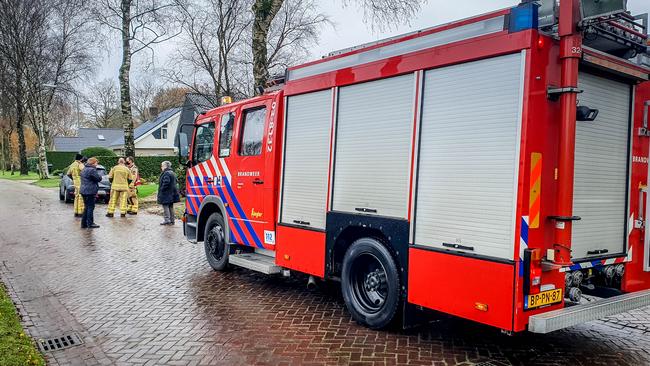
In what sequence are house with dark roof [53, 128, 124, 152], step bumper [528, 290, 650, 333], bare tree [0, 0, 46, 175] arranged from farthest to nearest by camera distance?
1. house with dark roof [53, 128, 124, 152]
2. bare tree [0, 0, 46, 175]
3. step bumper [528, 290, 650, 333]

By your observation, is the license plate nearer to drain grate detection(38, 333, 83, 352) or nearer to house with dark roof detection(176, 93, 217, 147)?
drain grate detection(38, 333, 83, 352)

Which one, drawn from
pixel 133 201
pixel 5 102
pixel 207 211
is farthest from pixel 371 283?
pixel 5 102

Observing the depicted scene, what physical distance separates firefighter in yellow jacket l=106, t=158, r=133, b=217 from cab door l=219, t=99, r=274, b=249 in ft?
28.6

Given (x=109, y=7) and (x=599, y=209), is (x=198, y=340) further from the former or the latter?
(x=109, y=7)

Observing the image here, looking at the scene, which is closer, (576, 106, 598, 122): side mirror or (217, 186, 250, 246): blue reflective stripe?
(576, 106, 598, 122): side mirror

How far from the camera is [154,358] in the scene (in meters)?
4.76

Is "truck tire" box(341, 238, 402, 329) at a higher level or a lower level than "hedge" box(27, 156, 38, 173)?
lower

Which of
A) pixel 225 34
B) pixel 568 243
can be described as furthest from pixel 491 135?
pixel 225 34

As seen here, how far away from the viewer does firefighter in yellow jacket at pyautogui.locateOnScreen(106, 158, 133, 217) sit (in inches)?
609

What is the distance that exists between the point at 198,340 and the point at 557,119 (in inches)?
151

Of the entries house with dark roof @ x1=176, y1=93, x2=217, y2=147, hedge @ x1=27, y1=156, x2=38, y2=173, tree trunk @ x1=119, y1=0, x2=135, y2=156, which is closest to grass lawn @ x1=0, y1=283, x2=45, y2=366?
house with dark roof @ x1=176, y1=93, x2=217, y2=147

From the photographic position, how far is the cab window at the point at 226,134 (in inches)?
309

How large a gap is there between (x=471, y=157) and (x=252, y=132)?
373 cm

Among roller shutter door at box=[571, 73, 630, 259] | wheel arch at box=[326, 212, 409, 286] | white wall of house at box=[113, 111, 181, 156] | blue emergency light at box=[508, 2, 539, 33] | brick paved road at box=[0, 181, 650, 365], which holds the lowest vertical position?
brick paved road at box=[0, 181, 650, 365]
